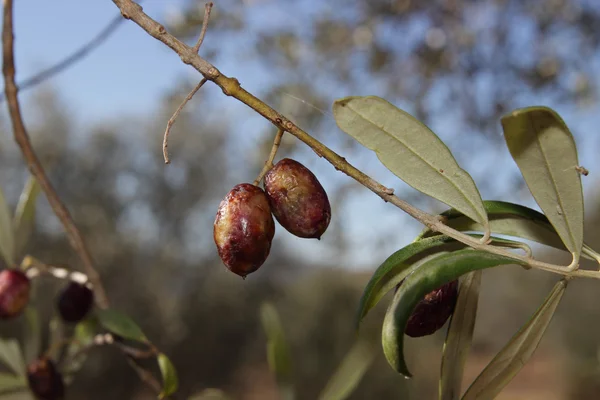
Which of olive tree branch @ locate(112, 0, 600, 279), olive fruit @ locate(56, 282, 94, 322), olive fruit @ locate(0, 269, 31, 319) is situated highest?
olive tree branch @ locate(112, 0, 600, 279)

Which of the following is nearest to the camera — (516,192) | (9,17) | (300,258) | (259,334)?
(9,17)

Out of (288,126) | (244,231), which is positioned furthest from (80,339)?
(288,126)

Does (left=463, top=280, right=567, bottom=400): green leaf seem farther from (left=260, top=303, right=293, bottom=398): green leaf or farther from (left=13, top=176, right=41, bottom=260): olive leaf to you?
(left=13, top=176, right=41, bottom=260): olive leaf

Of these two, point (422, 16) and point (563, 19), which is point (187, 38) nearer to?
point (422, 16)

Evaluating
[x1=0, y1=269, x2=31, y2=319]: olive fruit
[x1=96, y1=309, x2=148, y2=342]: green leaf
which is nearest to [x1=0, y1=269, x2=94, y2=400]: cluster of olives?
[x1=0, y1=269, x2=31, y2=319]: olive fruit

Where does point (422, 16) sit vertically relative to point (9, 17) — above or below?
above

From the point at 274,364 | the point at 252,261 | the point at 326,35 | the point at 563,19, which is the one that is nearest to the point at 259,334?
the point at 326,35

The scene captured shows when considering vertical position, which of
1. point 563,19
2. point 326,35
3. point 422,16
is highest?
point 563,19

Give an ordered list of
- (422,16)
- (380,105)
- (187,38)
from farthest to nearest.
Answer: (422,16)
(187,38)
(380,105)

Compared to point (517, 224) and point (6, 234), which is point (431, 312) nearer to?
point (517, 224)
